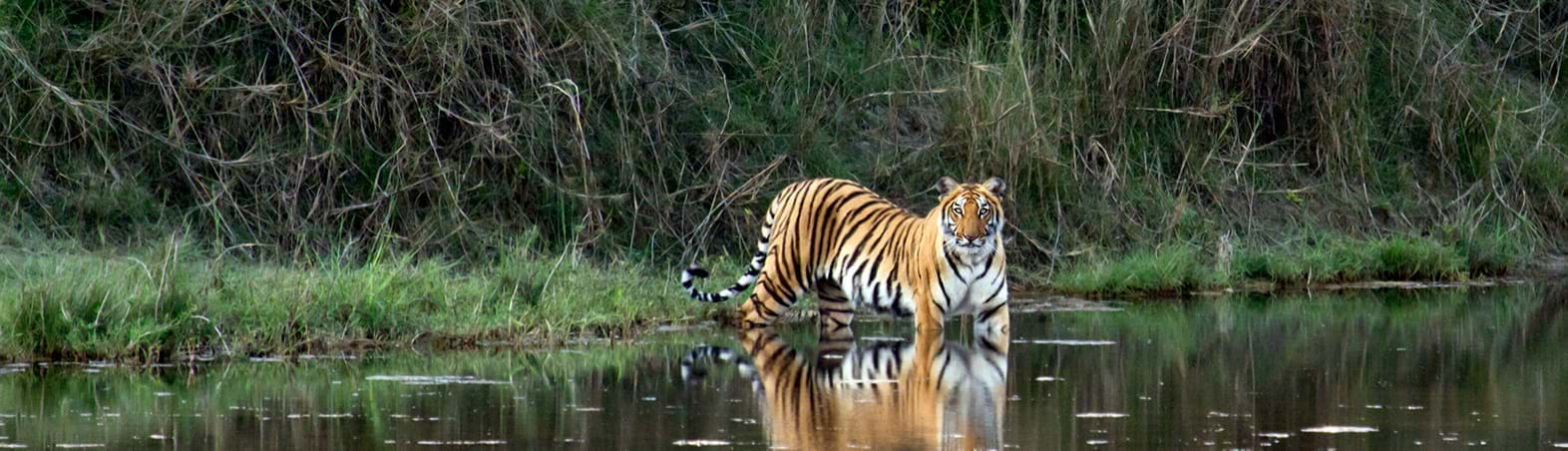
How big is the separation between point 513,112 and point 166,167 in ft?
6.53

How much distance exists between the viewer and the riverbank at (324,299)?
959 centimetres

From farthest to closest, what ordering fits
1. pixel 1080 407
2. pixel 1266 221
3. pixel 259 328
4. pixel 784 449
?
pixel 1266 221
pixel 259 328
pixel 1080 407
pixel 784 449

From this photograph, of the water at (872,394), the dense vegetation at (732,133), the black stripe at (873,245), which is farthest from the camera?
the dense vegetation at (732,133)

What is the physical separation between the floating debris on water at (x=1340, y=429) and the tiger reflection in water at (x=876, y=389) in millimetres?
1064

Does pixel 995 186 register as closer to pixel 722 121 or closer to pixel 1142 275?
pixel 1142 275

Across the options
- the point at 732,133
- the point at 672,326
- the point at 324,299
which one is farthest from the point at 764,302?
the point at 732,133

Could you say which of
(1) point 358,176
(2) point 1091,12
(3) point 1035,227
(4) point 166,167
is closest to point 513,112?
(1) point 358,176

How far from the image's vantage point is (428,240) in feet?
42.9

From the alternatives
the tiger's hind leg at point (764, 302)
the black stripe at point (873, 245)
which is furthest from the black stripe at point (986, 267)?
the tiger's hind leg at point (764, 302)

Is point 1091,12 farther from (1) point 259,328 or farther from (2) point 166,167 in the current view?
(1) point 259,328

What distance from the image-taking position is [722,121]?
578 inches

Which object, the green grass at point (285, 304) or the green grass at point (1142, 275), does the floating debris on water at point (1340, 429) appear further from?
the green grass at point (1142, 275)

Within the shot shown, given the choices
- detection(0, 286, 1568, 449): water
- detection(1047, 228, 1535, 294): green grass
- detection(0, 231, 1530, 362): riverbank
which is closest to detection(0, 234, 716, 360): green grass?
detection(0, 231, 1530, 362): riverbank

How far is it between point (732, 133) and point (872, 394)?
5.66 metres
